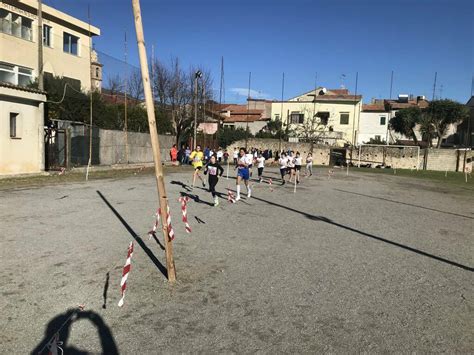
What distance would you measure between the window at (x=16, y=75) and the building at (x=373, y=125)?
46.8 meters

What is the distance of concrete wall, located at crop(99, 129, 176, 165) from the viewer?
93.7 ft

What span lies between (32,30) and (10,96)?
50.7 ft

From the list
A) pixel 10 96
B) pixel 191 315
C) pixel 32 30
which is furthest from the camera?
pixel 32 30

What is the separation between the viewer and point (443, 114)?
55.1 metres

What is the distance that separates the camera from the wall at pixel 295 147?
49.8 meters

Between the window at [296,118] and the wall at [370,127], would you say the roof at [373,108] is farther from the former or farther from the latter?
the window at [296,118]

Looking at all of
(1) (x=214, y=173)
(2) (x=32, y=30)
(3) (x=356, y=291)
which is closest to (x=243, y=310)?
(3) (x=356, y=291)

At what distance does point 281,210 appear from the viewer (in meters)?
12.7

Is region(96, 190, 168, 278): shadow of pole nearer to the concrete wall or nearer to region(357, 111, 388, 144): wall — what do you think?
the concrete wall

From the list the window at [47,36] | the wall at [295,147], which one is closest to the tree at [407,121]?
the wall at [295,147]

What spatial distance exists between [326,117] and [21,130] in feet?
163

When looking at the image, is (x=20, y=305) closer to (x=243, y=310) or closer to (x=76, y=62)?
(x=243, y=310)

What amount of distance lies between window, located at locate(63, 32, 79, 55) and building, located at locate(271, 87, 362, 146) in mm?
31748

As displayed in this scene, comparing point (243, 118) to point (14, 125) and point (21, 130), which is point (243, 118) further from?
point (14, 125)
